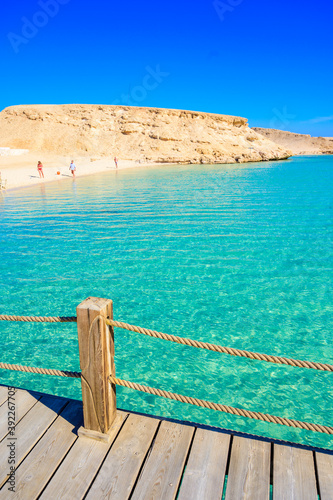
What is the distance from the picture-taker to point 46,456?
252cm

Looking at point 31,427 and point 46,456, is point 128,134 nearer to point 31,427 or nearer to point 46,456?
point 31,427

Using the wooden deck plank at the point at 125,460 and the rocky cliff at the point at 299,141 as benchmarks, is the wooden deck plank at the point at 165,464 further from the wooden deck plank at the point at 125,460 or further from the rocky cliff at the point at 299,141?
the rocky cliff at the point at 299,141

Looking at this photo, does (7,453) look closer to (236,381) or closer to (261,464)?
(261,464)

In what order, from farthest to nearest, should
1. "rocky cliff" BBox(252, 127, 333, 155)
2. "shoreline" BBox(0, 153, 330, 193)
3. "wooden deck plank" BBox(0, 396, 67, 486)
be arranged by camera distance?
1. "rocky cliff" BBox(252, 127, 333, 155)
2. "shoreline" BBox(0, 153, 330, 193)
3. "wooden deck plank" BBox(0, 396, 67, 486)

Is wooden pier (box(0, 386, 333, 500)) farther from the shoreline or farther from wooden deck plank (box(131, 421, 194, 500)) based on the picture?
the shoreline

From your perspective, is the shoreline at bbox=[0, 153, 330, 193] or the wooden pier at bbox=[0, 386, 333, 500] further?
the shoreline at bbox=[0, 153, 330, 193]

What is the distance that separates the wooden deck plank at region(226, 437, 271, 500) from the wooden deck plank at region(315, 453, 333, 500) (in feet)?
1.16

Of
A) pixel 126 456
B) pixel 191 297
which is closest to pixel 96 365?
pixel 126 456

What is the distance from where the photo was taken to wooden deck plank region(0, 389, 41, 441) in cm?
281

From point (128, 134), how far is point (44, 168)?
951 inches

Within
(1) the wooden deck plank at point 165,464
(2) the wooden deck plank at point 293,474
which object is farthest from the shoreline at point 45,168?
(2) the wooden deck plank at point 293,474

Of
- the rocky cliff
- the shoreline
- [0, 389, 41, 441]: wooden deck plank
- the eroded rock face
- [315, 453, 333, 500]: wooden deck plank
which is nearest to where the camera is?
[315, 453, 333, 500]: wooden deck plank

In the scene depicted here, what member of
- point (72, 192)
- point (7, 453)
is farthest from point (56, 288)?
point (72, 192)

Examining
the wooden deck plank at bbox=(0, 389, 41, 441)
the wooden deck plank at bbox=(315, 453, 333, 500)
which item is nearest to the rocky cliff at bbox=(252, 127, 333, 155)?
the wooden deck plank at bbox=(315, 453, 333, 500)
